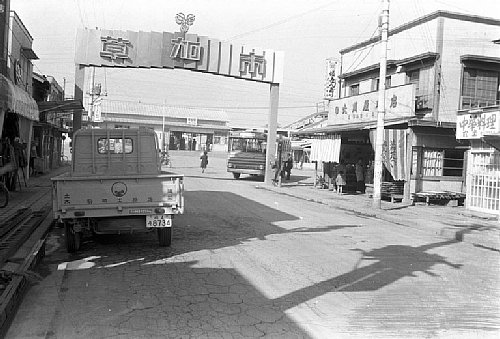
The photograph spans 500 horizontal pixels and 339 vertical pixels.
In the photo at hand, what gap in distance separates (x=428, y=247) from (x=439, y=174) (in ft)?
37.1

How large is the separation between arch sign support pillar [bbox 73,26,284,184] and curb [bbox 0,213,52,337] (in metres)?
15.9

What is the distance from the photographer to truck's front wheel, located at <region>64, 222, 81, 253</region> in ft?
27.2

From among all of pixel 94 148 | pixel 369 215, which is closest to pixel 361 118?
pixel 369 215

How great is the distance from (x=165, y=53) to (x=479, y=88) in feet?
50.4

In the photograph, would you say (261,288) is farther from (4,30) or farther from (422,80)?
(422,80)

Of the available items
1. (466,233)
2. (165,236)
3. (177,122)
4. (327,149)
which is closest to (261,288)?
(165,236)

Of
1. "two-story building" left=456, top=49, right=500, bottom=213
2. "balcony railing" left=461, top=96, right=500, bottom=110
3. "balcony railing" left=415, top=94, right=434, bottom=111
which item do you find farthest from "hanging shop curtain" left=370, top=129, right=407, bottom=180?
"balcony railing" left=461, top=96, right=500, bottom=110

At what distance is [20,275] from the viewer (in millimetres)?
6270

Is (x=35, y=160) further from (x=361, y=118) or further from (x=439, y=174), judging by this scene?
(x=439, y=174)

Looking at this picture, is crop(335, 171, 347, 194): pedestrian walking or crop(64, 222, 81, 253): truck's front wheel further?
crop(335, 171, 347, 194): pedestrian walking

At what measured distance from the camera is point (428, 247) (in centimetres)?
1068

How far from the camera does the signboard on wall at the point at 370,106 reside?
20094 millimetres

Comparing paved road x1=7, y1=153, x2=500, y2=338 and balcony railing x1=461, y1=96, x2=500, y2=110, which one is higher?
balcony railing x1=461, y1=96, x2=500, y2=110

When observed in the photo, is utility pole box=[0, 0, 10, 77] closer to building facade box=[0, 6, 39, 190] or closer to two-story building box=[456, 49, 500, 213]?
building facade box=[0, 6, 39, 190]
